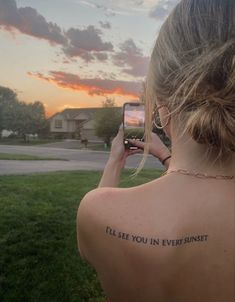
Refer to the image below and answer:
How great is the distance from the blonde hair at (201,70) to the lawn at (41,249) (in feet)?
7.55

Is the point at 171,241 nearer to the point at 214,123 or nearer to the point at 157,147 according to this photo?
the point at 214,123

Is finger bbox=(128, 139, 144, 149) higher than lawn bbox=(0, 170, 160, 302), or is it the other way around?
finger bbox=(128, 139, 144, 149)

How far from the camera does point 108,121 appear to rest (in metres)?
4.53

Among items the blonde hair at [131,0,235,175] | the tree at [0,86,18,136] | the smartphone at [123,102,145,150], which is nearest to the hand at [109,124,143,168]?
the smartphone at [123,102,145,150]

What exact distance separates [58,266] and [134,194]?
2.51 m

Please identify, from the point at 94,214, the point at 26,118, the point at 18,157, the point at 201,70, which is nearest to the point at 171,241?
the point at 94,214

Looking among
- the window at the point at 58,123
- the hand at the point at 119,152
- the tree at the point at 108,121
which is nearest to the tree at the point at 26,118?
the window at the point at 58,123

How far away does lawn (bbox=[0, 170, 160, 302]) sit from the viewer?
2793 millimetres

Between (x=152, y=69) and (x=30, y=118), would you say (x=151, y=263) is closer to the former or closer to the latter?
(x=152, y=69)

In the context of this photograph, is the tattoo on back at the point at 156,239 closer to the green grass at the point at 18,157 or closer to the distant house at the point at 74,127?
the green grass at the point at 18,157

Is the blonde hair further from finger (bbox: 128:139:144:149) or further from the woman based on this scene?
finger (bbox: 128:139:144:149)

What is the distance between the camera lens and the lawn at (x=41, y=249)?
2.79 meters

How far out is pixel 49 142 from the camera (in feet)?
18.7

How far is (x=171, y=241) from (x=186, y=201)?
71 mm
